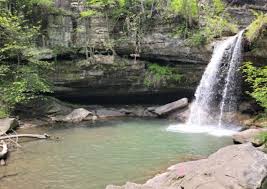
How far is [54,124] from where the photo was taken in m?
21.2

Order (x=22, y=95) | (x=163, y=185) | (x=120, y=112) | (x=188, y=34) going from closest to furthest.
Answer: (x=163, y=185) → (x=22, y=95) → (x=188, y=34) → (x=120, y=112)

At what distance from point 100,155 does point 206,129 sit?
284 inches

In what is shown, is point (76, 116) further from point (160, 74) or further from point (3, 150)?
point (3, 150)

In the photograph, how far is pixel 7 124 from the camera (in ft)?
61.0

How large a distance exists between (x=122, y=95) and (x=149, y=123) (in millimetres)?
4456

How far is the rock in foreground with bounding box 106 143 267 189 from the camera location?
356 inches

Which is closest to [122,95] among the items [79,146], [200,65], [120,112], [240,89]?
[120,112]

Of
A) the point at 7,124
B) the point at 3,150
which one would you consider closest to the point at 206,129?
the point at 7,124

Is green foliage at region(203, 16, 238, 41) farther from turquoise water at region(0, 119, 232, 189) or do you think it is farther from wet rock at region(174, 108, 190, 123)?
turquoise water at region(0, 119, 232, 189)

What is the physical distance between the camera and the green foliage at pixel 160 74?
935 inches

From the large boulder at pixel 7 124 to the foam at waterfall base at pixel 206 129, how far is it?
7.41 meters

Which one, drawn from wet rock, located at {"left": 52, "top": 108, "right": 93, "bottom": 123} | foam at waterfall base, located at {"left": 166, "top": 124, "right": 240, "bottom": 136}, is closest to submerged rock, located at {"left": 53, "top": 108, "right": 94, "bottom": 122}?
wet rock, located at {"left": 52, "top": 108, "right": 93, "bottom": 123}

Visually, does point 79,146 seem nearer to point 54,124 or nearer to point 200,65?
point 54,124

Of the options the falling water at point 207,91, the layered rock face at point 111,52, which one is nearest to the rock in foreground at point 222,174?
the falling water at point 207,91
